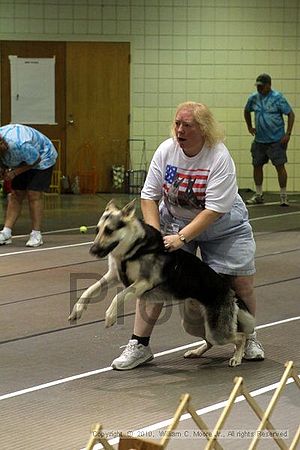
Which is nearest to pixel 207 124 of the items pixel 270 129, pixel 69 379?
pixel 69 379

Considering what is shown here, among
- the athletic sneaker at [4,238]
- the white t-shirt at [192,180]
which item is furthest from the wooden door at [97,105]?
the white t-shirt at [192,180]

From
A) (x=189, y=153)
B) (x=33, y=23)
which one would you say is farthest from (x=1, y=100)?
(x=189, y=153)

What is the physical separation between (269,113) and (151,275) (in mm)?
8277

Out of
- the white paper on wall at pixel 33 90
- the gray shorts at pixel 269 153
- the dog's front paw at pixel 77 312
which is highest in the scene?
the white paper on wall at pixel 33 90

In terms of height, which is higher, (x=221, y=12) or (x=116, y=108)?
(x=221, y=12)

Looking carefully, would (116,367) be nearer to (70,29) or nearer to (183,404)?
(183,404)

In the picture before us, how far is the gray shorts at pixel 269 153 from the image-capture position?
12.7 metres

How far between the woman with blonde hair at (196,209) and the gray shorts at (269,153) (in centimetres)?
770

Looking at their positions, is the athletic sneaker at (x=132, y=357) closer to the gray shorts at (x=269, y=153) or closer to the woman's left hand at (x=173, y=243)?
the woman's left hand at (x=173, y=243)

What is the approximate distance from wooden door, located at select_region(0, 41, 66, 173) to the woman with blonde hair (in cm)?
936

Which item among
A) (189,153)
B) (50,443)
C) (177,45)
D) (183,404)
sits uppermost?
(177,45)

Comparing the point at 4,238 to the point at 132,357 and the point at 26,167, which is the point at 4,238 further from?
the point at 132,357

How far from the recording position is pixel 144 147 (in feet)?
47.5

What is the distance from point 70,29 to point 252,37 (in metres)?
2.86
